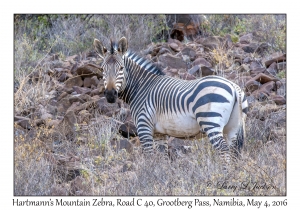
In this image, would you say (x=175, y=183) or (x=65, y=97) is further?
(x=65, y=97)

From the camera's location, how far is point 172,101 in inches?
331

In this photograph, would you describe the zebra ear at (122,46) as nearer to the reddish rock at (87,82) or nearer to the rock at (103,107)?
the rock at (103,107)

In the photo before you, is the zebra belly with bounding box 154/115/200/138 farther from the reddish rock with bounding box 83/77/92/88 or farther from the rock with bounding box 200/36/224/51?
the rock with bounding box 200/36/224/51

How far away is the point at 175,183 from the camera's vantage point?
706cm

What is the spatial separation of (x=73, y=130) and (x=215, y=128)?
11.1 feet

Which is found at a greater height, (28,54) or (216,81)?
(28,54)

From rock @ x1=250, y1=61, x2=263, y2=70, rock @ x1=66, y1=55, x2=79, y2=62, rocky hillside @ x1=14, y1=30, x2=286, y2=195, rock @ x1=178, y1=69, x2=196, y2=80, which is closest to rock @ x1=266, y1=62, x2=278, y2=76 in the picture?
rocky hillside @ x1=14, y1=30, x2=286, y2=195

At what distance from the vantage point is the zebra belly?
26.8 ft

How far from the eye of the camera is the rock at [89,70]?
12.9 meters

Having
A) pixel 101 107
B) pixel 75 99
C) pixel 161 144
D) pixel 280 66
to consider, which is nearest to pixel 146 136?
pixel 161 144

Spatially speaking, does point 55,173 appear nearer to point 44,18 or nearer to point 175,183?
point 175,183

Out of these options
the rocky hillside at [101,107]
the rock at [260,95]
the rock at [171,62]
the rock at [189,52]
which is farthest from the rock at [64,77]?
the rock at [260,95]

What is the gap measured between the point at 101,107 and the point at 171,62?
2713 mm

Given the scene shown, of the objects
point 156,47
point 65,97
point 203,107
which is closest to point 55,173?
point 203,107
